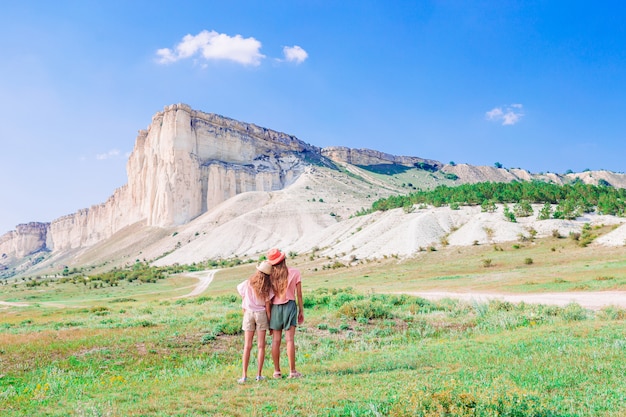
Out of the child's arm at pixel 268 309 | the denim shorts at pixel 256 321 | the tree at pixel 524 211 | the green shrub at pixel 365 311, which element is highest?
the tree at pixel 524 211

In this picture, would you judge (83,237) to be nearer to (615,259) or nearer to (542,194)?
(542,194)

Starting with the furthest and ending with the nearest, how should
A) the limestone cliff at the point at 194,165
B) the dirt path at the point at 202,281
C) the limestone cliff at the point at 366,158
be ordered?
the limestone cliff at the point at 366,158
the limestone cliff at the point at 194,165
the dirt path at the point at 202,281

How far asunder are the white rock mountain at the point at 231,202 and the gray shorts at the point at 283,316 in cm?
4692

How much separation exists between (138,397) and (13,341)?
9.88m

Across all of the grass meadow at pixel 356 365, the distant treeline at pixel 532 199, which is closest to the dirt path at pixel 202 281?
the grass meadow at pixel 356 365

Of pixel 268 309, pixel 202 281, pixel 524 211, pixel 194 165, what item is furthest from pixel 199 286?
pixel 194 165

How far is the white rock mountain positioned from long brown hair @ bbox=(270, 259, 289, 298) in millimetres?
46914

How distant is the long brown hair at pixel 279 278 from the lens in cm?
814

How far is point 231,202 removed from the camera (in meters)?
111

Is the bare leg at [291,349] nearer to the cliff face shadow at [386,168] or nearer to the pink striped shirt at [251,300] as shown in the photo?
the pink striped shirt at [251,300]

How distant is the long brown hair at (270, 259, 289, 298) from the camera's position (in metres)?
8.14

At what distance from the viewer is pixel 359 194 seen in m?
120

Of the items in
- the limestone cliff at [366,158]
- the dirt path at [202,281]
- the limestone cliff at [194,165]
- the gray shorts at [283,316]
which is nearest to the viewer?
the gray shorts at [283,316]

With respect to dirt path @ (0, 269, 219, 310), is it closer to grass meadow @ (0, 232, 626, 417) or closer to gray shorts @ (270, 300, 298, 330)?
grass meadow @ (0, 232, 626, 417)
